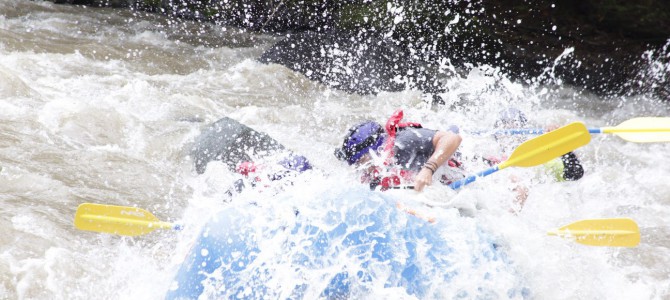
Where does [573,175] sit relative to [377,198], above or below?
below

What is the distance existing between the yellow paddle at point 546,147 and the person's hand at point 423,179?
12 cm

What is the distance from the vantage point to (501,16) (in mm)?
9023

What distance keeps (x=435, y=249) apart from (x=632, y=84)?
22.8 feet

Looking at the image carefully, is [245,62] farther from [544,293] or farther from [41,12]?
[544,293]

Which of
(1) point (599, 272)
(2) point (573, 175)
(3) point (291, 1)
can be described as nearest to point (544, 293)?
(1) point (599, 272)

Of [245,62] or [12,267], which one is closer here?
[12,267]

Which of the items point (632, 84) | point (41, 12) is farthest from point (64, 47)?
point (632, 84)

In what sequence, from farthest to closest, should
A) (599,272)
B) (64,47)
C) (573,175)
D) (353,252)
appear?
(64,47) → (573,175) → (599,272) → (353,252)

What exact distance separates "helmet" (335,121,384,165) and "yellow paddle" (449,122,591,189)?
1.67 feet

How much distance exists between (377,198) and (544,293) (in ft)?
3.40

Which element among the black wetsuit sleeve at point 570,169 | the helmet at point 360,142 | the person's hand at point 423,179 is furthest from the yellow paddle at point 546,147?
the black wetsuit sleeve at point 570,169

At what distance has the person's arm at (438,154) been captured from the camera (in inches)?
146

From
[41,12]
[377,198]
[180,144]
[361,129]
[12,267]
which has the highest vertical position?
[377,198]

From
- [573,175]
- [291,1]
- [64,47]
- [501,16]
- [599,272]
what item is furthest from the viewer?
[291,1]
